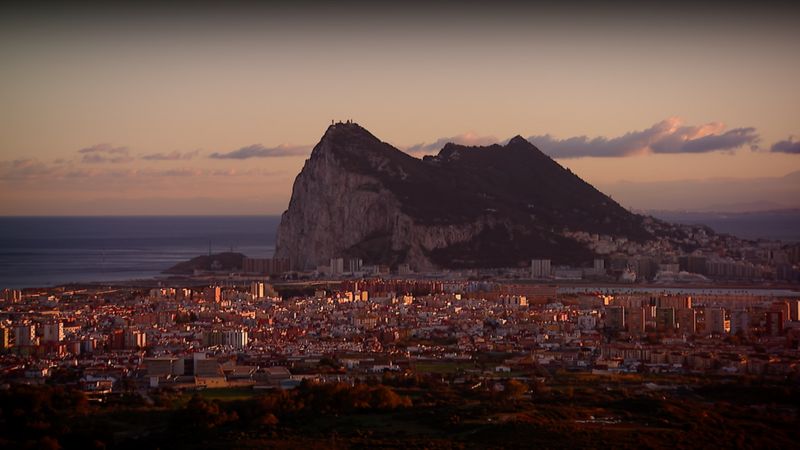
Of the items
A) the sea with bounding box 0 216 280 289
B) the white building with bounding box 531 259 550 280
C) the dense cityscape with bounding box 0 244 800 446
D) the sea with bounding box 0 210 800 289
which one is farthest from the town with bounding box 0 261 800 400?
the sea with bounding box 0 216 280 289

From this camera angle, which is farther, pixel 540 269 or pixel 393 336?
pixel 540 269

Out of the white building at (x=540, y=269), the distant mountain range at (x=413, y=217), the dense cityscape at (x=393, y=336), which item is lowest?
the dense cityscape at (x=393, y=336)

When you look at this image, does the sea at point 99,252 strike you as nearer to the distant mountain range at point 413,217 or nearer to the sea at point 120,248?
the sea at point 120,248

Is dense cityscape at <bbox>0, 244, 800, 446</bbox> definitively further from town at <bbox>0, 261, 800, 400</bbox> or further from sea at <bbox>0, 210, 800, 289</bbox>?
sea at <bbox>0, 210, 800, 289</bbox>

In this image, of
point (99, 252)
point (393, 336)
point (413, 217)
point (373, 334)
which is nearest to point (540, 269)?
point (413, 217)

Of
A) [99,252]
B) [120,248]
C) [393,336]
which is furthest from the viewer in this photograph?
[120,248]

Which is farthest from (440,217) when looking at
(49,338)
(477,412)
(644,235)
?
(477,412)

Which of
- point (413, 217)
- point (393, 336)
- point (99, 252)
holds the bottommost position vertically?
point (393, 336)

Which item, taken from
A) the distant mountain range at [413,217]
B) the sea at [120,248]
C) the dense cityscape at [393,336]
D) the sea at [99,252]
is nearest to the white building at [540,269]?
the distant mountain range at [413,217]

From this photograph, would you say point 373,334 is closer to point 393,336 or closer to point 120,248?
point 393,336
